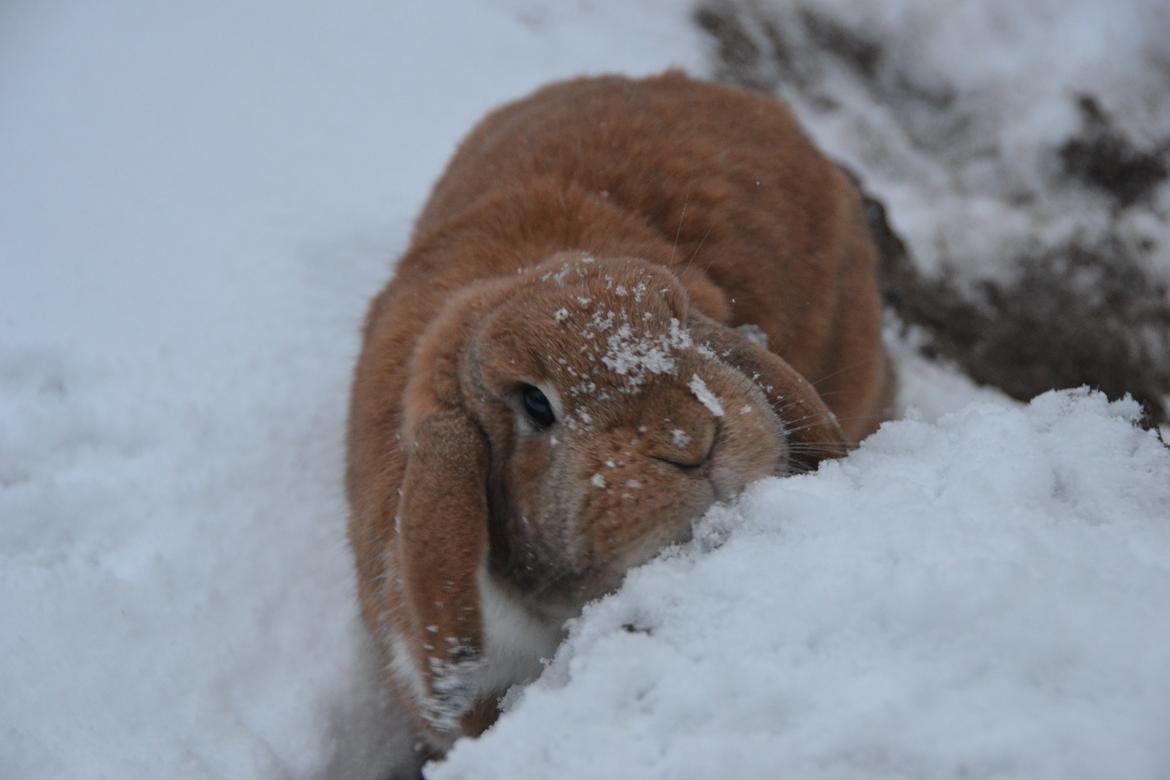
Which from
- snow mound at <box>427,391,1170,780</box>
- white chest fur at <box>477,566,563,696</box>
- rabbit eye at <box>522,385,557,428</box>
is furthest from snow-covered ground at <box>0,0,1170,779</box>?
rabbit eye at <box>522,385,557,428</box>

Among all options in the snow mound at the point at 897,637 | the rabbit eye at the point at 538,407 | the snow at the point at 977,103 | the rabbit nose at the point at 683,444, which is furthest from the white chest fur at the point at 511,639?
the snow at the point at 977,103

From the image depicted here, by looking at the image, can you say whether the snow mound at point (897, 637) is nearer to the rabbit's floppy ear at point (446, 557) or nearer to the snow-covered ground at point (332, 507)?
the snow-covered ground at point (332, 507)

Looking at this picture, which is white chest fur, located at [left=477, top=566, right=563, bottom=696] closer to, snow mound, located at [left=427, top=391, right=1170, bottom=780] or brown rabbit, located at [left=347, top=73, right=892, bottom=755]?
brown rabbit, located at [left=347, top=73, right=892, bottom=755]

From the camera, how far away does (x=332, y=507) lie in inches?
123

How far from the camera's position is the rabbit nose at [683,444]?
1835mm

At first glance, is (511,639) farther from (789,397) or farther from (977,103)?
(977,103)

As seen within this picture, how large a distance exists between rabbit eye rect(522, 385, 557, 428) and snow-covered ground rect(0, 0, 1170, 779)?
42cm

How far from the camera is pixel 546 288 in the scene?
2158 millimetres

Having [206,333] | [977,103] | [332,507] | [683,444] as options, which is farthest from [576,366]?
[977,103]

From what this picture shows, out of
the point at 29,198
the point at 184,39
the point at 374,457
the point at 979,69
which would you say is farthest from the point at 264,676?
the point at 979,69

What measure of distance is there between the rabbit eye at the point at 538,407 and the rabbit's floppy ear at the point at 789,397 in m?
0.38

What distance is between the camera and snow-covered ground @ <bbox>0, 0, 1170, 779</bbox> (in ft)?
4.75

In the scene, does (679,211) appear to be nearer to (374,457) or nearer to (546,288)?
(546,288)

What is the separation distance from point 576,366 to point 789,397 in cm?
54
